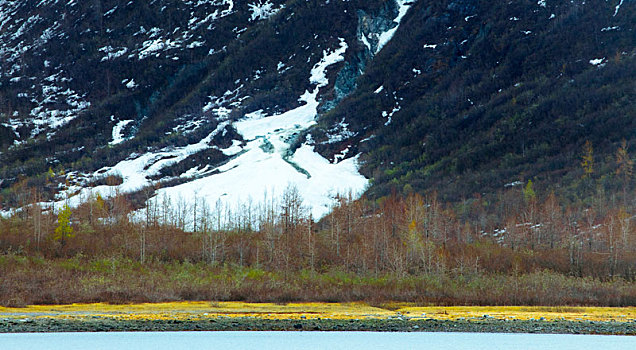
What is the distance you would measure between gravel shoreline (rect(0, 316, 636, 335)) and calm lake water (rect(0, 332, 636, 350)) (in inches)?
73.8

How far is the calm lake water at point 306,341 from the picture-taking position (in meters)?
32.2

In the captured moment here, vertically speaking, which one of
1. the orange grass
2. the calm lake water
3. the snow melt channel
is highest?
the snow melt channel

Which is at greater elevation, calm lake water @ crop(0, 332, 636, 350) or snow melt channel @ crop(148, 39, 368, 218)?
snow melt channel @ crop(148, 39, 368, 218)

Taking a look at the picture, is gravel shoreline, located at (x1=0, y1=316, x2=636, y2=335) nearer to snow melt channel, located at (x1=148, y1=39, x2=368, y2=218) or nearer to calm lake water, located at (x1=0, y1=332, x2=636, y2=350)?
calm lake water, located at (x1=0, y1=332, x2=636, y2=350)

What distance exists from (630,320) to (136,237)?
57139 mm

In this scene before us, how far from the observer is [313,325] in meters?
40.4

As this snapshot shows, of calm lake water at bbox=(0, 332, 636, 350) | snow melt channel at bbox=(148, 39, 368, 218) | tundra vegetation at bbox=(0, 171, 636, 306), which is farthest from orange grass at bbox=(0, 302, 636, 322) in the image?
snow melt channel at bbox=(148, 39, 368, 218)

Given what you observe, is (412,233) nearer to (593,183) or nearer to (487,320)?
(487,320)

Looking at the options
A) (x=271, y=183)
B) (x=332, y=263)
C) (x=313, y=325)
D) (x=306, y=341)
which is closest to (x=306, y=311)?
(x=313, y=325)

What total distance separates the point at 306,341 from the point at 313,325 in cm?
625

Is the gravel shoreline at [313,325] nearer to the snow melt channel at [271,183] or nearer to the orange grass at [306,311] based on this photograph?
the orange grass at [306,311]

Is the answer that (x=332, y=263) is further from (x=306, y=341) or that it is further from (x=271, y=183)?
(x=271, y=183)

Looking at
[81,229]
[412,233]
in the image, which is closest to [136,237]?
[81,229]

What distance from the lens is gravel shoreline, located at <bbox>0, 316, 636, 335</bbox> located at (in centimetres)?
3844
